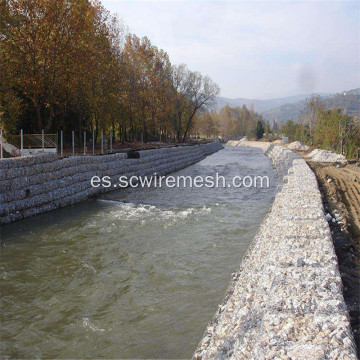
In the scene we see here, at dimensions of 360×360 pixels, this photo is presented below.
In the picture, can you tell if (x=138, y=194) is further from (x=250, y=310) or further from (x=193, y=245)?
(x=250, y=310)

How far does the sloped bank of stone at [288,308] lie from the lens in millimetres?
3301

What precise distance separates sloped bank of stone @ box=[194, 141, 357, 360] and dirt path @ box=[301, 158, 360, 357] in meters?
0.57

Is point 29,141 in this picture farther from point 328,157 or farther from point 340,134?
point 340,134

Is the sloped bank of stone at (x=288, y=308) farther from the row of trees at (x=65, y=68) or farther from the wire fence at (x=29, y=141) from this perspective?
the row of trees at (x=65, y=68)

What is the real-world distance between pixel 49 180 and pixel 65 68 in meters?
7.97

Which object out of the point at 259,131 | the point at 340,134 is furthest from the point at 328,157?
the point at 259,131

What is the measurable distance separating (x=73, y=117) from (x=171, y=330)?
22113 millimetres

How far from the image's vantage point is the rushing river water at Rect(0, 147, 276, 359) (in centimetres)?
505

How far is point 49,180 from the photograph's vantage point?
12.6 meters

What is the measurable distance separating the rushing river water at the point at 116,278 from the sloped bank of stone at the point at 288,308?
1.78 ft

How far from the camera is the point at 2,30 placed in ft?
51.0

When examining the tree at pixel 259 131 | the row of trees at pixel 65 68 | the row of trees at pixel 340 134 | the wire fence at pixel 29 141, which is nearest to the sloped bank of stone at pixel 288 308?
the wire fence at pixel 29 141

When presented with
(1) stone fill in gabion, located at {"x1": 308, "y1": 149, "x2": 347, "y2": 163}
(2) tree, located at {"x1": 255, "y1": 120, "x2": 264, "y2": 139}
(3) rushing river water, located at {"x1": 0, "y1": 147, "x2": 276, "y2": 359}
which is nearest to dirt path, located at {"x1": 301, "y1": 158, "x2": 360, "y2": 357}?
(3) rushing river water, located at {"x1": 0, "y1": 147, "x2": 276, "y2": 359}

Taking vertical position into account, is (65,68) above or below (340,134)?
above
